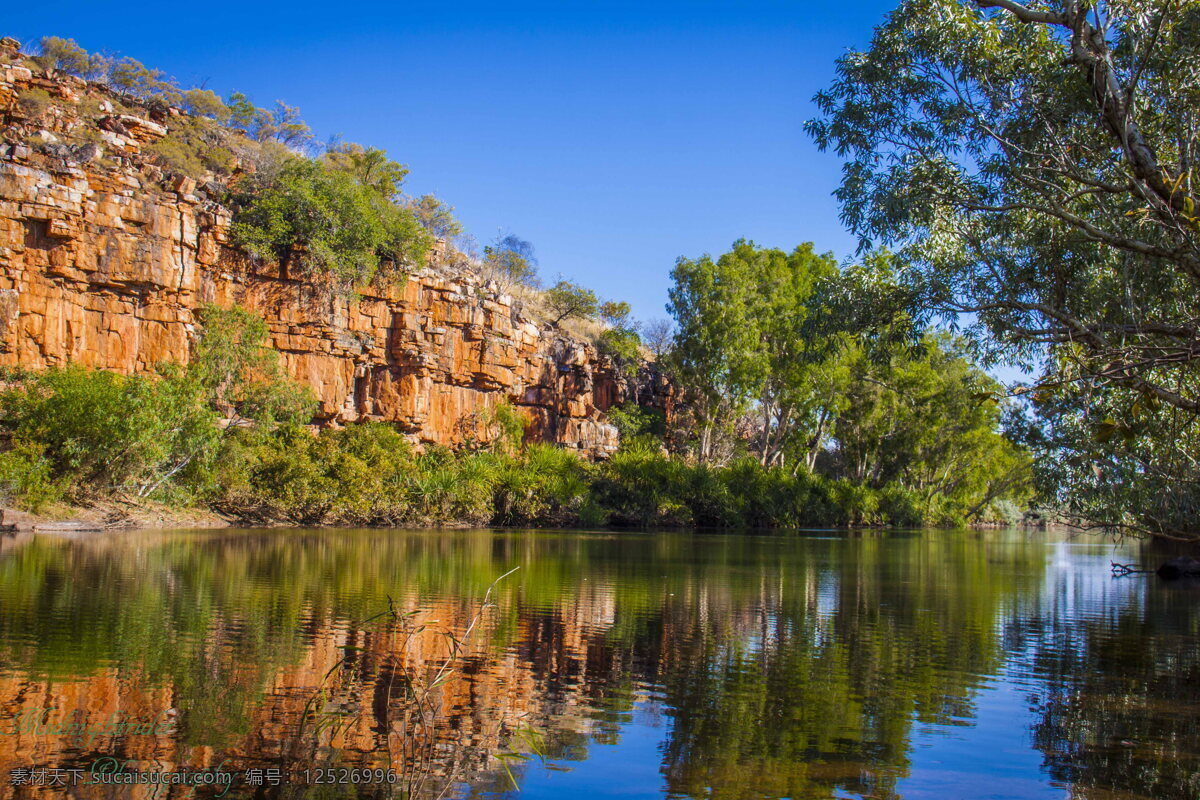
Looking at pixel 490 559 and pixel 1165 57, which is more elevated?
pixel 1165 57

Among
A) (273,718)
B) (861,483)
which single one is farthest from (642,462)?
(273,718)

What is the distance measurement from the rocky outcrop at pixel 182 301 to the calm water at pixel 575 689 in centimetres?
1960

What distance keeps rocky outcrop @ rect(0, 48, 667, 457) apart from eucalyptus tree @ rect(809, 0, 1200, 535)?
26477mm

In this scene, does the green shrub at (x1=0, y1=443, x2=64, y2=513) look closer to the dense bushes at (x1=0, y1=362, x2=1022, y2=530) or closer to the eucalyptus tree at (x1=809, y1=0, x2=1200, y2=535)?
the dense bushes at (x1=0, y1=362, x2=1022, y2=530)

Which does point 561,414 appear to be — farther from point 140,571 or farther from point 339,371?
point 140,571

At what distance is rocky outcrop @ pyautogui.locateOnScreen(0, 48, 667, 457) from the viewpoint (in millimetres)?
30270

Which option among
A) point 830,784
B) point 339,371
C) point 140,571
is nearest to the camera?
point 830,784

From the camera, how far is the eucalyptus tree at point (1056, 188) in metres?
9.16

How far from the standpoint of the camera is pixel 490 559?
1850 cm

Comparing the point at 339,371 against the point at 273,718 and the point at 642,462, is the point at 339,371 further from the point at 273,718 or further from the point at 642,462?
the point at 273,718

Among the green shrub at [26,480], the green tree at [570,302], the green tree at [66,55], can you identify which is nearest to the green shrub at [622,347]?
the green tree at [570,302]

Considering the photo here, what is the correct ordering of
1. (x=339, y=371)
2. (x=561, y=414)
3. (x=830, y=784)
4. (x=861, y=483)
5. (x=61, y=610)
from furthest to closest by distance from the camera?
(x=861, y=483) < (x=561, y=414) < (x=339, y=371) < (x=61, y=610) < (x=830, y=784)

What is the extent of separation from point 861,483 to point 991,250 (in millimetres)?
43293

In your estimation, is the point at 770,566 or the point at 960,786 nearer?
the point at 960,786
